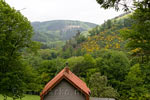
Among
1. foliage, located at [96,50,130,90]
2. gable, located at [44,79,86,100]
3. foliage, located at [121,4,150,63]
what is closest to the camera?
foliage, located at [121,4,150,63]

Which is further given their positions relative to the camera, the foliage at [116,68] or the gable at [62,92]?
the foliage at [116,68]

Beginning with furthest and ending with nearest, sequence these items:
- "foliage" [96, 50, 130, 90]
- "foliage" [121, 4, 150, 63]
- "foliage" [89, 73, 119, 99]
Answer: "foliage" [96, 50, 130, 90] < "foliage" [89, 73, 119, 99] < "foliage" [121, 4, 150, 63]

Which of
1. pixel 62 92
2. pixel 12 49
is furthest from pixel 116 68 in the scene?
pixel 12 49

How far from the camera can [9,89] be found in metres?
17.7

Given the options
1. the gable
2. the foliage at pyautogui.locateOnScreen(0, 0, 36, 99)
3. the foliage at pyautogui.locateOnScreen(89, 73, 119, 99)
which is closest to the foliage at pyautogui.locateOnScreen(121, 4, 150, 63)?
the gable

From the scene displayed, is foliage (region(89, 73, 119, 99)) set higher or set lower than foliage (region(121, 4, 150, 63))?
lower

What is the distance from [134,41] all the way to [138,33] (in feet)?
2.26

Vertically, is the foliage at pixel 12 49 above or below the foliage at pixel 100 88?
above

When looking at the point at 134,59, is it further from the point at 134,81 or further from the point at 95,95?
the point at 134,81

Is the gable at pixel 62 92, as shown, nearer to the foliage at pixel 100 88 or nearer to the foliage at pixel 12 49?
the foliage at pixel 12 49

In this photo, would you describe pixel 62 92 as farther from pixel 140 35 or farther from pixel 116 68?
pixel 116 68

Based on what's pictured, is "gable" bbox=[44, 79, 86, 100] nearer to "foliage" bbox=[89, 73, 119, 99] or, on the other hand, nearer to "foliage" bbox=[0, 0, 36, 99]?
"foliage" bbox=[0, 0, 36, 99]

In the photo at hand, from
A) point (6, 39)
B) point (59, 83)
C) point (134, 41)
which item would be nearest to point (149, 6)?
point (134, 41)

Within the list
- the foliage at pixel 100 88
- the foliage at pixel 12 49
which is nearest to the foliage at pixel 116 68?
the foliage at pixel 100 88
